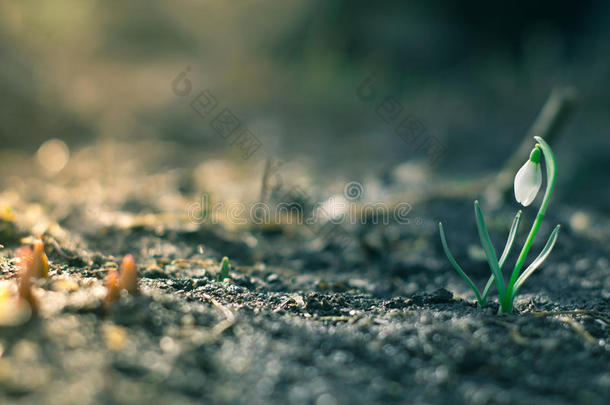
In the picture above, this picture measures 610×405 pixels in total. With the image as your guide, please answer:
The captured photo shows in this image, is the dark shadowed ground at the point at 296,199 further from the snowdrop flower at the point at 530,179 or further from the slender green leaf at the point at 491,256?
the snowdrop flower at the point at 530,179

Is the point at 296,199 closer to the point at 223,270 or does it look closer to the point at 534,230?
the point at 223,270

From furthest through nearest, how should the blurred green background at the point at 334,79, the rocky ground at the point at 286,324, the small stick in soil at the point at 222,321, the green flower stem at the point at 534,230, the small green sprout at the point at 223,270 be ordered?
the blurred green background at the point at 334,79 → the small green sprout at the point at 223,270 → the green flower stem at the point at 534,230 → the small stick in soil at the point at 222,321 → the rocky ground at the point at 286,324

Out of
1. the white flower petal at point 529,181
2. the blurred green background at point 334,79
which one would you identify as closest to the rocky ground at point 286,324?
the white flower petal at point 529,181

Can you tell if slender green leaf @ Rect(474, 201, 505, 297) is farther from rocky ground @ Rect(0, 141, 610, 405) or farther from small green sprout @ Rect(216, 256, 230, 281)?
small green sprout @ Rect(216, 256, 230, 281)

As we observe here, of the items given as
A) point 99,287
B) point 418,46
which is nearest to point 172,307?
point 99,287

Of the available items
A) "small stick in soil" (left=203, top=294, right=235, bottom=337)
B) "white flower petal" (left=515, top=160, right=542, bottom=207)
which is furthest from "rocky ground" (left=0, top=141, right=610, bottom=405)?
"white flower petal" (left=515, top=160, right=542, bottom=207)

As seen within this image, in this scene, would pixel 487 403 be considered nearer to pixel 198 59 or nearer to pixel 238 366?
pixel 238 366
